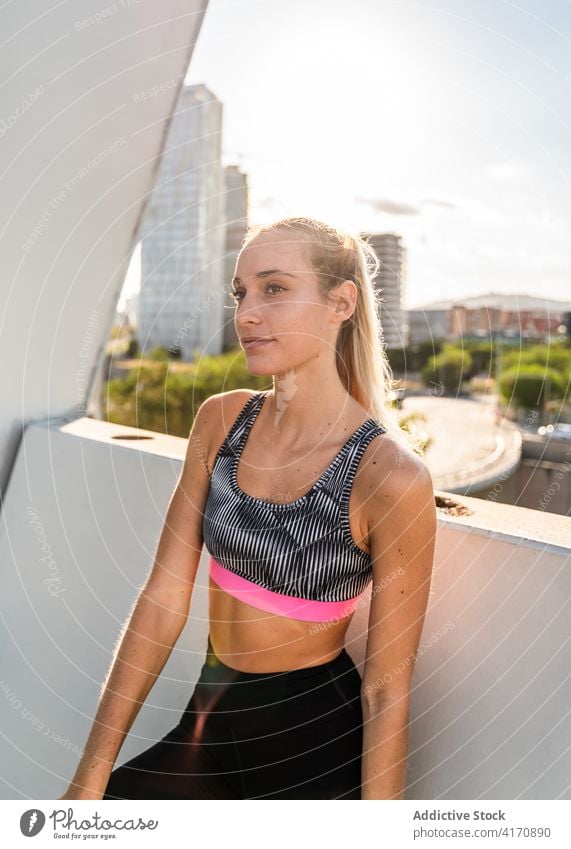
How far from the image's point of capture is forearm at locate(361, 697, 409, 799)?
87cm

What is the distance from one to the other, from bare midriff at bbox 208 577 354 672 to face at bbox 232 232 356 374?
318 mm

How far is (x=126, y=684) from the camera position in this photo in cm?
105

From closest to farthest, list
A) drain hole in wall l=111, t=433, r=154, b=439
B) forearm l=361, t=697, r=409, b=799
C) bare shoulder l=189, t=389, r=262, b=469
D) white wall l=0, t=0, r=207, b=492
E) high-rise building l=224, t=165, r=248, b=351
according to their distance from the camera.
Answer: forearm l=361, t=697, r=409, b=799, bare shoulder l=189, t=389, r=262, b=469, high-rise building l=224, t=165, r=248, b=351, white wall l=0, t=0, r=207, b=492, drain hole in wall l=111, t=433, r=154, b=439

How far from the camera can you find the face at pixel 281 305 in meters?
1.00

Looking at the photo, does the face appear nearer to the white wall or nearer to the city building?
the city building

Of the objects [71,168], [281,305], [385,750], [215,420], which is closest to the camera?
[385,750]

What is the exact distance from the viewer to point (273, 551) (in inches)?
37.1

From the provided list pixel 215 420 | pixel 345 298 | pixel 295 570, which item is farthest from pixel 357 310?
pixel 295 570

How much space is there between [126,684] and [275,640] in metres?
0.24

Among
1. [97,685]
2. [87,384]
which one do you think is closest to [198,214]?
[87,384]

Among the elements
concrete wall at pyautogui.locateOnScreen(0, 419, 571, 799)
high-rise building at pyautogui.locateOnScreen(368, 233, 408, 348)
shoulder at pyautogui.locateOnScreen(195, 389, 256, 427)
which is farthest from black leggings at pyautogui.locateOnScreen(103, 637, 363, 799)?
high-rise building at pyautogui.locateOnScreen(368, 233, 408, 348)

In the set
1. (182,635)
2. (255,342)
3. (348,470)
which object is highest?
(255,342)

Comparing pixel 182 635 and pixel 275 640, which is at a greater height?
pixel 275 640

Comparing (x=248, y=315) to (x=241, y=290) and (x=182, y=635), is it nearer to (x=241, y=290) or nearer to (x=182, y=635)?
(x=241, y=290)
